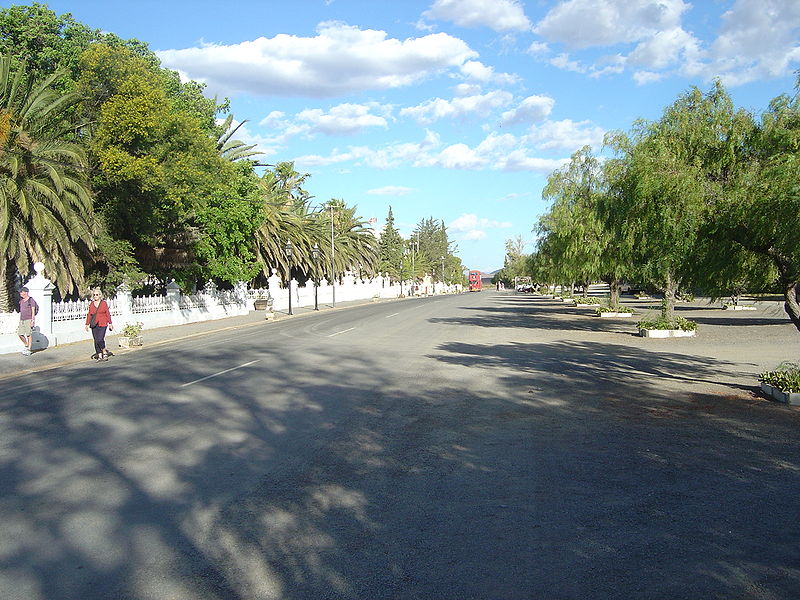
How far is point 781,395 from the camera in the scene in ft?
36.9

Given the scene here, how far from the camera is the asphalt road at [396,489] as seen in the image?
443cm

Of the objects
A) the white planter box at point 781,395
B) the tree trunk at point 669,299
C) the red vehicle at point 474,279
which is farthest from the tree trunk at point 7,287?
the red vehicle at point 474,279

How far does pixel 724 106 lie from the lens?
13.9 metres

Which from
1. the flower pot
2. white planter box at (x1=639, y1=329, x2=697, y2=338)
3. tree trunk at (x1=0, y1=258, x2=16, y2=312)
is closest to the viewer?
the flower pot

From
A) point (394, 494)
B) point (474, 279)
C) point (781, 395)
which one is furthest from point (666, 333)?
point (474, 279)

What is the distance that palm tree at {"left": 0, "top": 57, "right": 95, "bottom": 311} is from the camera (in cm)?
2155

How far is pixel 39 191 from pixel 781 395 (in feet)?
71.8

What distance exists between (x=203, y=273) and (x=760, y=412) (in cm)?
→ 3026

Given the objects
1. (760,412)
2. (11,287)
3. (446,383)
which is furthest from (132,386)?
(11,287)

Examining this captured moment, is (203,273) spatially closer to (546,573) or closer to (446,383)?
(446,383)

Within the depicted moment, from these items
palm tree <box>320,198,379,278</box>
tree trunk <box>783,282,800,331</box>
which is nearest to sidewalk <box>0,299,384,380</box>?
tree trunk <box>783,282,800,331</box>

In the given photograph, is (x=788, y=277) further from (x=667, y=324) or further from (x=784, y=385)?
(x=667, y=324)

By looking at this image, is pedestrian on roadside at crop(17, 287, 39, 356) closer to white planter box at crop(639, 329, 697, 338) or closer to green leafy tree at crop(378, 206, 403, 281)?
white planter box at crop(639, 329, 697, 338)

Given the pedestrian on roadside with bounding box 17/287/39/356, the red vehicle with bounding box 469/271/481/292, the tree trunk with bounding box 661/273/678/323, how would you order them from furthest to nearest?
the red vehicle with bounding box 469/271/481/292, the tree trunk with bounding box 661/273/678/323, the pedestrian on roadside with bounding box 17/287/39/356
